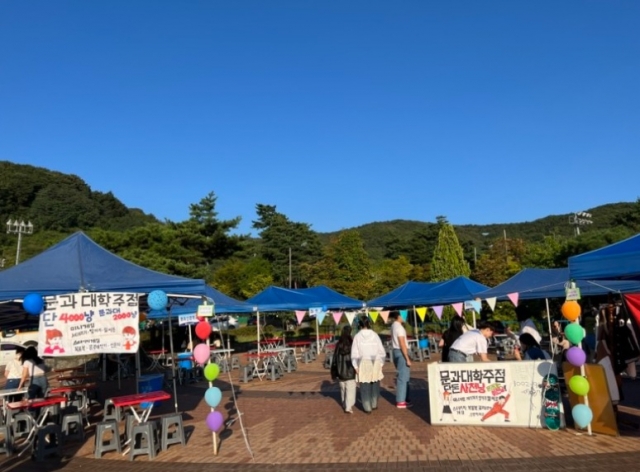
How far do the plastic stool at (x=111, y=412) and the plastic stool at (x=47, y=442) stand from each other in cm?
78

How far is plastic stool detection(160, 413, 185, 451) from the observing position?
6.74 metres

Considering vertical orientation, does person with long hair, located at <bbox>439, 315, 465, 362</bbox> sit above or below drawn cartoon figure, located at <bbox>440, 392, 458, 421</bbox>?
above

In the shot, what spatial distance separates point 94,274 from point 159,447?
273 cm

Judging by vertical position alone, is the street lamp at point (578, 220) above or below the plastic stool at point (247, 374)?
above

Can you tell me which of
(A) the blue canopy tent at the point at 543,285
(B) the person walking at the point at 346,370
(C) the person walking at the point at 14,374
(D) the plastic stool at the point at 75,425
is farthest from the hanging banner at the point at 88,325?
(A) the blue canopy tent at the point at 543,285

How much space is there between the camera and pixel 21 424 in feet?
25.9

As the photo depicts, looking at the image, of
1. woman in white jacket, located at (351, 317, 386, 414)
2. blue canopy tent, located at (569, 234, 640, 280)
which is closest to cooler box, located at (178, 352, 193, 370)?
woman in white jacket, located at (351, 317, 386, 414)

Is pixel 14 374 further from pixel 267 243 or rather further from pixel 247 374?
pixel 267 243

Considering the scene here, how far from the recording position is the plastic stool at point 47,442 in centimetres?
655

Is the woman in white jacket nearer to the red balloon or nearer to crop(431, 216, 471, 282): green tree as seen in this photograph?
the red balloon

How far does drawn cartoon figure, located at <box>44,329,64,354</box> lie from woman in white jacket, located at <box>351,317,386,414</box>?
4.50 metres

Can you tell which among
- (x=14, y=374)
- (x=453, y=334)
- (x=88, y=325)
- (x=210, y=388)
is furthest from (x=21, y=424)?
(x=453, y=334)

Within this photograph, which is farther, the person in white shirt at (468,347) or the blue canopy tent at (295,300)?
the blue canopy tent at (295,300)

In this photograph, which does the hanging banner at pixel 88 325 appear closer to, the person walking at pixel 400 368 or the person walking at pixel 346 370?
the person walking at pixel 346 370
